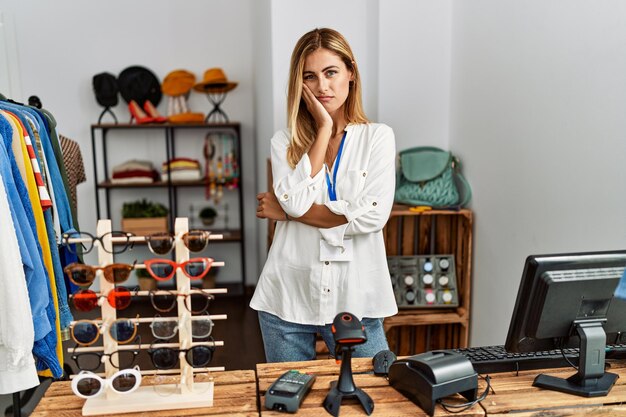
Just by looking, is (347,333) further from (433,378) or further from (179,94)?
(179,94)

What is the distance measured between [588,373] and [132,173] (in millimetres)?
4059

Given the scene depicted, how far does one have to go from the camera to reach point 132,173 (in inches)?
189

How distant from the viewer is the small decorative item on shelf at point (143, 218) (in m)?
4.81

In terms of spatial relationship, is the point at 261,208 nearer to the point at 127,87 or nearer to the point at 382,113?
the point at 382,113

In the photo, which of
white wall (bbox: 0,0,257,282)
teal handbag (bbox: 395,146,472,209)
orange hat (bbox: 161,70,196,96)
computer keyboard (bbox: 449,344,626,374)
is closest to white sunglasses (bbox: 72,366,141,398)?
computer keyboard (bbox: 449,344,626,374)

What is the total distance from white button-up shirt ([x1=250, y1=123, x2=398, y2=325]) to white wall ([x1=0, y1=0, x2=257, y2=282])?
3287 mm

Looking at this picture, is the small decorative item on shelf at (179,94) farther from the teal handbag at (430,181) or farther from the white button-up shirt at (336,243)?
the white button-up shirt at (336,243)

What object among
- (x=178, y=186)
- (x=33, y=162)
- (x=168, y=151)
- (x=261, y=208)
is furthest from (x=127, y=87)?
(x=261, y=208)

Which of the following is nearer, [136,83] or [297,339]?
[297,339]

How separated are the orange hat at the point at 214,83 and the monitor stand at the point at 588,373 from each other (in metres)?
3.72

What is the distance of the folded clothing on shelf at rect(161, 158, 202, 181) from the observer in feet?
15.9

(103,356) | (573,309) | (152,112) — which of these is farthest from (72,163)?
(573,309)

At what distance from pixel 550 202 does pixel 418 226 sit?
93 cm

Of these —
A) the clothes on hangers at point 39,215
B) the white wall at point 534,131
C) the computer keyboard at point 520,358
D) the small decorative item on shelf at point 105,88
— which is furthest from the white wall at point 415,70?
the small decorative item on shelf at point 105,88
